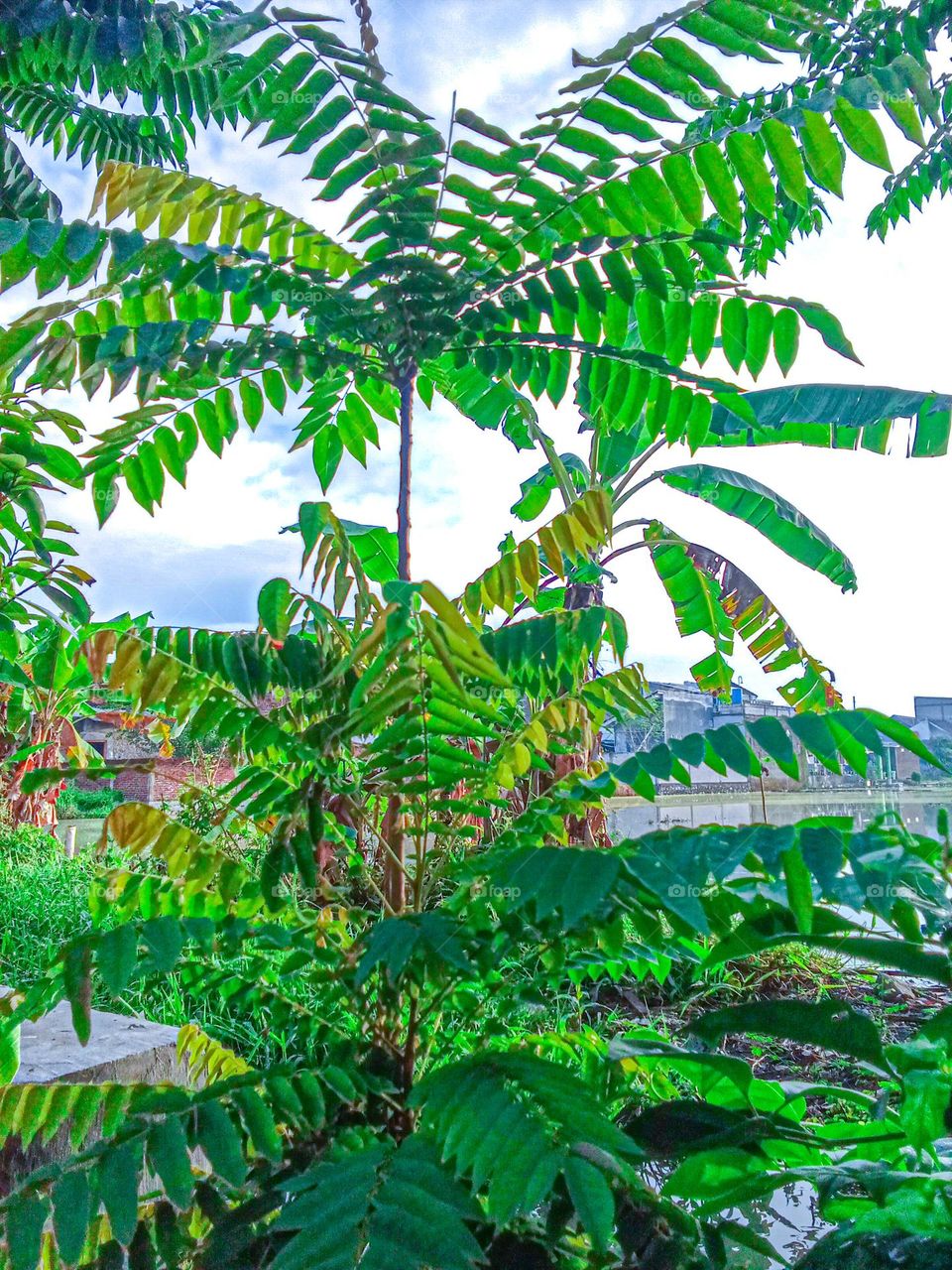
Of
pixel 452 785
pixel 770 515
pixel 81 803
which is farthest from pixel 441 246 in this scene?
pixel 81 803

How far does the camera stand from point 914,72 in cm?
81

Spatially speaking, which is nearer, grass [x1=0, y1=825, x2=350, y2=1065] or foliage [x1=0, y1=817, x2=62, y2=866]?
grass [x1=0, y1=825, x2=350, y2=1065]

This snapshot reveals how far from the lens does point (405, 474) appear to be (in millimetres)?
1067

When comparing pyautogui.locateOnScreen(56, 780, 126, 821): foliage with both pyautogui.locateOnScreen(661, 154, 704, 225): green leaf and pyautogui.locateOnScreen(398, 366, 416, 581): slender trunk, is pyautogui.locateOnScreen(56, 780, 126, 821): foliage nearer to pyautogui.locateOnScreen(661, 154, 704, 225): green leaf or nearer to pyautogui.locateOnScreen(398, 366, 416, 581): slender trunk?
pyautogui.locateOnScreen(398, 366, 416, 581): slender trunk

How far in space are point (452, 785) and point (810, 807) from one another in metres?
0.54

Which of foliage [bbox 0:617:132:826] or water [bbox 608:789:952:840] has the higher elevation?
foliage [bbox 0:617:132:826]

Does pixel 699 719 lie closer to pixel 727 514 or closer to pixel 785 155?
pixel 785 155

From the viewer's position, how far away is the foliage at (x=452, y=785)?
0.66 meters

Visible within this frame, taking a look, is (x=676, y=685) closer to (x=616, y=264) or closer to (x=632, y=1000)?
(x=616, y=264)

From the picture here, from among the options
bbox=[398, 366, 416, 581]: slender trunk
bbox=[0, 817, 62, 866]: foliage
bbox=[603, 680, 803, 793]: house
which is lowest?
bbox=[0, 817, 62, 866]: foliage

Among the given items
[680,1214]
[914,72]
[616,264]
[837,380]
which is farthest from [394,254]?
[837,380]

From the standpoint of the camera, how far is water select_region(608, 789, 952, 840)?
40.3 inches

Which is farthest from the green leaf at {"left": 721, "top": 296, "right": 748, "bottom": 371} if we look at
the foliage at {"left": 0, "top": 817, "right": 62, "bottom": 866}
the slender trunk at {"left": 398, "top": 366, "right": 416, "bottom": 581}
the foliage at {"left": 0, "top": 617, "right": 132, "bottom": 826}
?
the foliage at {"left": 0, "top": 817, "right": 62, "bottom": 866}

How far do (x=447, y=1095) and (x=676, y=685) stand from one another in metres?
0.99
